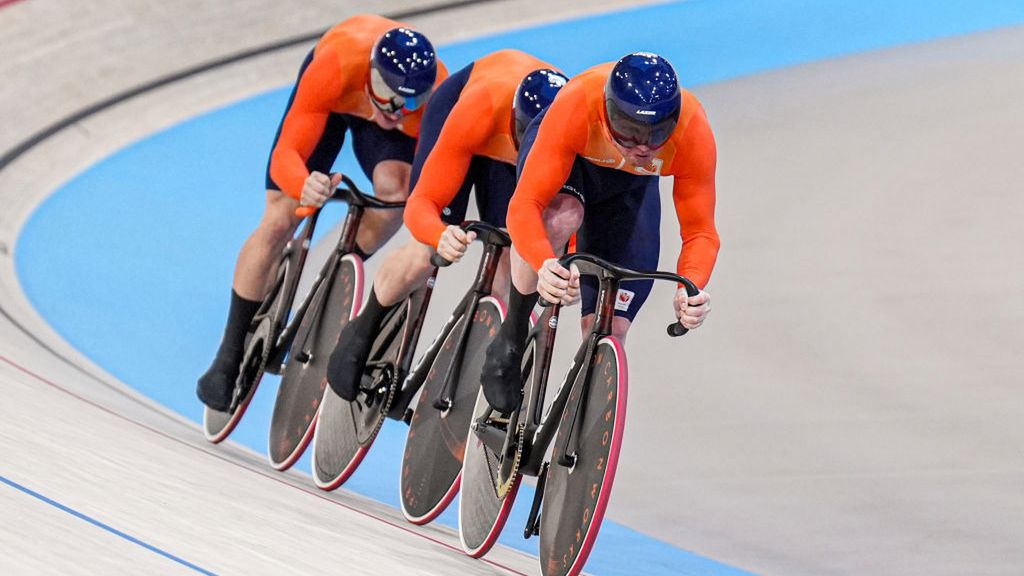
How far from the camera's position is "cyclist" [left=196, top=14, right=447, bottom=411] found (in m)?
3.91

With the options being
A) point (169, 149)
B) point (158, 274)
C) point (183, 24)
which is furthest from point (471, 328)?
point (183, 24)

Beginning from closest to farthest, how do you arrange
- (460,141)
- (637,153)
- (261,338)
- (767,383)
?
(637,153) < (460,141) < (261,338) < (767,383)

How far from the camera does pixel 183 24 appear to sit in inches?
379

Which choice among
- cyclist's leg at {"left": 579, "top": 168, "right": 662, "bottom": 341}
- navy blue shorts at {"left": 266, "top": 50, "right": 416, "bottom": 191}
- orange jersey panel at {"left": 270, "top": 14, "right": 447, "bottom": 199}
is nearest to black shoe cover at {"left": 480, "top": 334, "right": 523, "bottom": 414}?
cyclist's leg at {"left": 579, "top": 168, "right": 662, "bottom": 341}

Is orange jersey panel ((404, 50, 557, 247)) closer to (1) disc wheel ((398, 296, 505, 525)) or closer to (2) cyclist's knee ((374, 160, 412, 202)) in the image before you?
(1) disc wheel ((398, 296, 505, 525))

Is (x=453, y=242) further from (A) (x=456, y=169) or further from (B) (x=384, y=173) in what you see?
(B) (x=384, y=173)

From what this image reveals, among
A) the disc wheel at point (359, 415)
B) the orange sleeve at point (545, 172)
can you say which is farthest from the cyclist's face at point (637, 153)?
the disc wheel at point (359, 415)

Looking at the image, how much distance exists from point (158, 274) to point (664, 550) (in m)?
3.35

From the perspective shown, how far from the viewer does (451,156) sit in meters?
3.55

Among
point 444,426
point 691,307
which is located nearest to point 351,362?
point 444,426

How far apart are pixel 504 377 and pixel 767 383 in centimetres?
202

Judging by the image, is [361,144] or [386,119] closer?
[386,119]

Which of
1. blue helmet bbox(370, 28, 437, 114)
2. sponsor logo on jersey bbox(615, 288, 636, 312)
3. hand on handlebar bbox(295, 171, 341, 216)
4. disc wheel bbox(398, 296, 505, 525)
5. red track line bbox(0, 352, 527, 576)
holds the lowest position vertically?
red track line bbox(0, 352, 527, 576)

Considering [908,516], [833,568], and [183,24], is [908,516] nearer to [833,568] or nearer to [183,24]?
[833,568]
